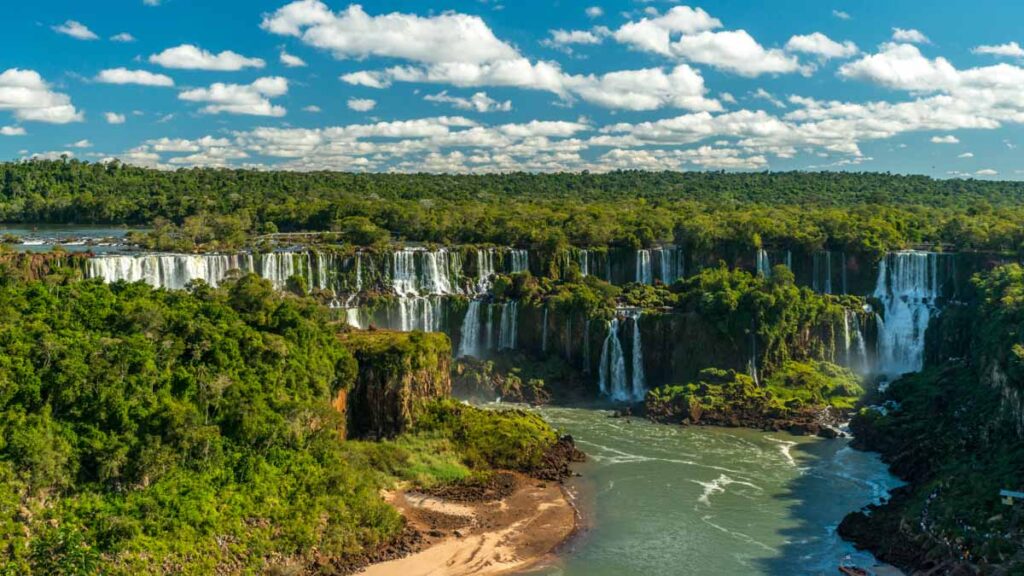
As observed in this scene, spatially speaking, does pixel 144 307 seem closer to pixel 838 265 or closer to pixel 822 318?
pixel 822 318

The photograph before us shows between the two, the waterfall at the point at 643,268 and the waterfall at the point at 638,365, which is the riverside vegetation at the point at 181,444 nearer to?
the waterfall at the point at 638,365

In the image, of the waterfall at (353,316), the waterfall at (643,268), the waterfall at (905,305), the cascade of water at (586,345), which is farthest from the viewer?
the waterfall at (643,268)

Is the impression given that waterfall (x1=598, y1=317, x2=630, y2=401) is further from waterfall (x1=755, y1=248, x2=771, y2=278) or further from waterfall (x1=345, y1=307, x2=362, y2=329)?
waterfall (x1=345, y1=307, x2=362, y2=329)

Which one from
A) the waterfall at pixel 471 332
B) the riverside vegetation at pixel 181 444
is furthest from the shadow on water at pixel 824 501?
the waterfall at pixel 471 332

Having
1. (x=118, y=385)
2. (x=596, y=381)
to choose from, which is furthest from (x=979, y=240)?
(x=118, y=385)

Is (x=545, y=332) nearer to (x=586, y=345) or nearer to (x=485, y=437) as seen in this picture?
(x=586, y=345)

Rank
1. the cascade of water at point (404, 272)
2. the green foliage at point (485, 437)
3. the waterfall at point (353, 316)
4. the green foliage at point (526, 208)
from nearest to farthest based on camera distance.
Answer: the green foliage at point (485, 437) < the waterfall at point (353, 316) < the cascade of water at point (404, 272) < the green foliage at point (526, 208)

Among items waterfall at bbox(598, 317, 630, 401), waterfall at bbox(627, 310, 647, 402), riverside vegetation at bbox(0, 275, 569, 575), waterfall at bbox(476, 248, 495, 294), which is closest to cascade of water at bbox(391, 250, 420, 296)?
waterfall at bbox(476, 248, 495, 294)
